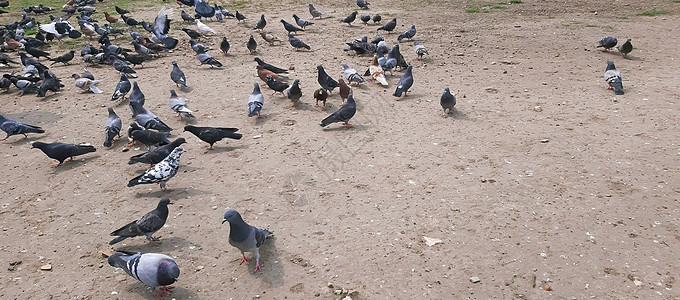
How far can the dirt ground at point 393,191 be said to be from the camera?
4734mm

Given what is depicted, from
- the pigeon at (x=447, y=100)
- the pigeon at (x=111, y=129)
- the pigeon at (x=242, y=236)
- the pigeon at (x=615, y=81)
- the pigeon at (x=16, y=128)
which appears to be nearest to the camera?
the pigeon at (x=242, y=236)

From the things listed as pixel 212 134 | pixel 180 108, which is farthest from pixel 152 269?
pixel 180 108

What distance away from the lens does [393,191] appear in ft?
20.8

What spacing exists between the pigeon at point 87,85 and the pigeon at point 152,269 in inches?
310

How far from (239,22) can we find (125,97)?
9.02 m

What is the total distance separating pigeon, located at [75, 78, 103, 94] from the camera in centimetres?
1094

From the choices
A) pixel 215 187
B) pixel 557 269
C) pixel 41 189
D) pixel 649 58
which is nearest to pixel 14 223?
pixel 41 189

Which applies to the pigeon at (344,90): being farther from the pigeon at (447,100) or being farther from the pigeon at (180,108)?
the pigeon at (180,108)

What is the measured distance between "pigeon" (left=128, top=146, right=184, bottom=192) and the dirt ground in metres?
0.25

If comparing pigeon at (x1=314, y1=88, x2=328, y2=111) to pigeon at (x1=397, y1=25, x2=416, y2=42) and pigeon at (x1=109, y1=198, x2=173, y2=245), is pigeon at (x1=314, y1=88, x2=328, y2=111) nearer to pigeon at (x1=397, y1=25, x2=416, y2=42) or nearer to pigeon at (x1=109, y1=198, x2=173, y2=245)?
pigeon at (x1=109, y1=198, x2=173, y2=245)

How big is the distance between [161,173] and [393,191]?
330cm

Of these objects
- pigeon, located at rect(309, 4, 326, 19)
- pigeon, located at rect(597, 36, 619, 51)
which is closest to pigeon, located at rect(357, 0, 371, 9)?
pigeon, located at rect(309, 4, 326, 19)

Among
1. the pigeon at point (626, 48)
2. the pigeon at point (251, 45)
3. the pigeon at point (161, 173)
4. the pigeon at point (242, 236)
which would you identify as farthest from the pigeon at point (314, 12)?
the pigeon at point (242, 236)

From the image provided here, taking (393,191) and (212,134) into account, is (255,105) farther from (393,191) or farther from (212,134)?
(393,191)
